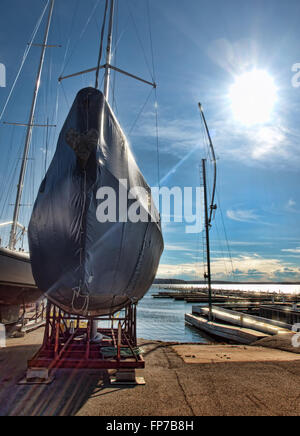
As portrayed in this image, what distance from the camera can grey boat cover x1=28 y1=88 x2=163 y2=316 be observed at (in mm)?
5566

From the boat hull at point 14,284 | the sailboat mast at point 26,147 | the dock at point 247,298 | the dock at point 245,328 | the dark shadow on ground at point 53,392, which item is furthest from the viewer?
the dock at point 247,298

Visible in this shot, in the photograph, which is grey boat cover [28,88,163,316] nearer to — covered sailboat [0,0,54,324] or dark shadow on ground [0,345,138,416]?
dark shadow on ground [0,345,138,416]

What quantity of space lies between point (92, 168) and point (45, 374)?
17.7 ft

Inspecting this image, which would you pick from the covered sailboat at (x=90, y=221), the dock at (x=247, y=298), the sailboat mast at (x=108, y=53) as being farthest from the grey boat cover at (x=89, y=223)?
the dock at (x=247, y=298)

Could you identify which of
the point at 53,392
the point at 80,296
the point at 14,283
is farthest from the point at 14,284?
the point at 80,296

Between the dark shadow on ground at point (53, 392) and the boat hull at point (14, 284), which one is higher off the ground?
the boat hull at point (14, 284)

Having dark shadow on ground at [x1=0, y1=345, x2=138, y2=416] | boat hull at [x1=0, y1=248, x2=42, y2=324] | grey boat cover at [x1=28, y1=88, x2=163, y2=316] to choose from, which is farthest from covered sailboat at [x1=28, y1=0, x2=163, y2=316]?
boat hull at [x1=0, y1=248, x2=42, y2=324]

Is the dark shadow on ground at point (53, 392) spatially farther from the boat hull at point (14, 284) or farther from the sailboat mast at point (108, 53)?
the sailboat mast at point (108, 53)

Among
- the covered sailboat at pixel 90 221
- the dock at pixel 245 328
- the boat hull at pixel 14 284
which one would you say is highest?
the covered sailboat at pixel 90 221

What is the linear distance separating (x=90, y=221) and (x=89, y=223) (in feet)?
0.16

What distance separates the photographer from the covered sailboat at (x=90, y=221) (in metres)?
5.57

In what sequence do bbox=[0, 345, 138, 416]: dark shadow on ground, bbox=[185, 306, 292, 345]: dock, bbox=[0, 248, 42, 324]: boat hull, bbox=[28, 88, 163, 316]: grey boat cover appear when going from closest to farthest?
bbox=[0, 345, 138, 416]: dark shadow on ground → bbox=[28, 88, 163, 316]: grey boat cover → bbox=[0, 248, 42, 324]: boat hull → bbox=[185, 306, 292, 345]: dock

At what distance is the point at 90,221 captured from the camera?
5523 millimetres
